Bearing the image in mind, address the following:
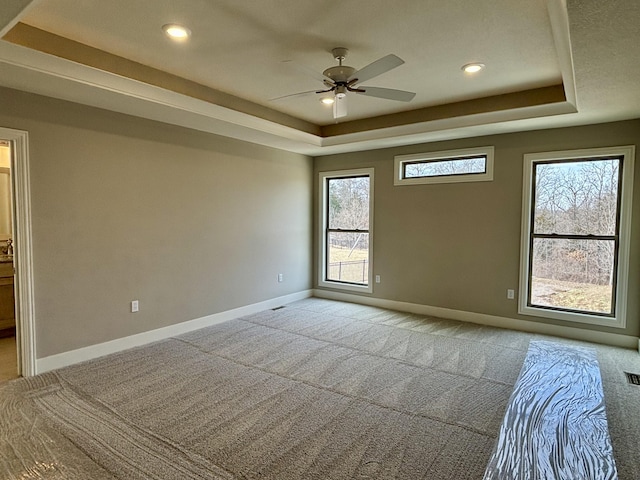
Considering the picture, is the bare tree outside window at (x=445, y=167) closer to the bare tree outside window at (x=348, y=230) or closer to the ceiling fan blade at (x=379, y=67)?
the bare tree outside window at (x=348, y=230)

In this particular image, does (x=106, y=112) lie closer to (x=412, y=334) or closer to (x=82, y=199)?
(x=82, y=199)

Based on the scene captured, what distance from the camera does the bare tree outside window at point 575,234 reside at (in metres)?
4.24

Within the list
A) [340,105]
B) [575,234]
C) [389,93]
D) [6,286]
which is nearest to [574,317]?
[575,234]

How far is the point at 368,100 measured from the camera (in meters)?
4.38

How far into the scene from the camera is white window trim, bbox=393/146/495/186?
16.0ft

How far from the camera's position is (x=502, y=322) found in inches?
191

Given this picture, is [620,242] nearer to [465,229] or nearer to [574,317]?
[574,317]

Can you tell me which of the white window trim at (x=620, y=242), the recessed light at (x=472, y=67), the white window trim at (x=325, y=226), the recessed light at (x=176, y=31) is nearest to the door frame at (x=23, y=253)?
the recessed light at (x=176, y=31)

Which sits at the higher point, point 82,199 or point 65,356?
point 82,199

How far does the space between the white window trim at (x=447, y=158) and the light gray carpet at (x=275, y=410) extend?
6.98 feet

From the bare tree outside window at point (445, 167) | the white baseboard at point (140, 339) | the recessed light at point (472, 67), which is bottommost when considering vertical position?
the white baseboard at point (140, 339)

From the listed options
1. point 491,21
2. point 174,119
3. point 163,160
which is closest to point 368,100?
point 491,21

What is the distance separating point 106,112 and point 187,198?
48.7 inches

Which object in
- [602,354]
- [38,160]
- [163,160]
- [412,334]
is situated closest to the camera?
[38,160]
